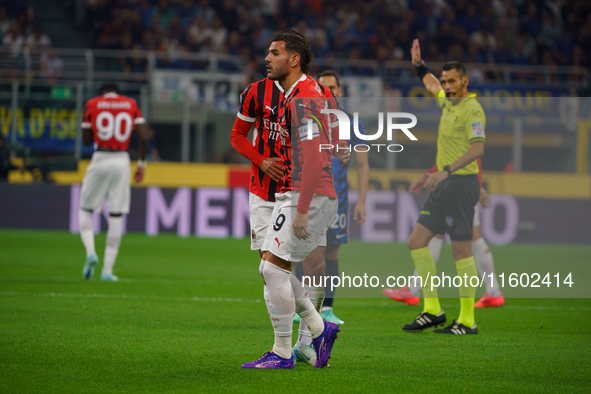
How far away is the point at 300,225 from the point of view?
4.46 m

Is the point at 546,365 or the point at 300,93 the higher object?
the point at 300,93

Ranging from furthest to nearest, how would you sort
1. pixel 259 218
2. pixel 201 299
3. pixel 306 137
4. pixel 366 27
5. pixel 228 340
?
pixel 366 27
pixel 201 299
pixel 228 340
pixel 259 218
pixel 306 137

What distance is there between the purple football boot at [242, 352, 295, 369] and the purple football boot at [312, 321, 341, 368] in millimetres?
183

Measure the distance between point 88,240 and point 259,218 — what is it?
4.68m

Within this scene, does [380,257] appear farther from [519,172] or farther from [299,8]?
[299,8]

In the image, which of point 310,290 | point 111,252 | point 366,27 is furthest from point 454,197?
point 366,27

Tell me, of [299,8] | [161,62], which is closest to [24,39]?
[161,62]

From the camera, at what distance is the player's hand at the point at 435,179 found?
6410 millimetres

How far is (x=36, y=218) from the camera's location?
15.1 meters

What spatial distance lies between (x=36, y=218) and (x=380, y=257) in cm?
1031

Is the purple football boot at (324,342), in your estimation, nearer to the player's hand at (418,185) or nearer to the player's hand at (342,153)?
the player's hand at (342,153)

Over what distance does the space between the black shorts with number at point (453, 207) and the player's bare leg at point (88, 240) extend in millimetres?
4018

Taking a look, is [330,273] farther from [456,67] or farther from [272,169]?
[272,169]

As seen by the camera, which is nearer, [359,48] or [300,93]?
[300,93]
